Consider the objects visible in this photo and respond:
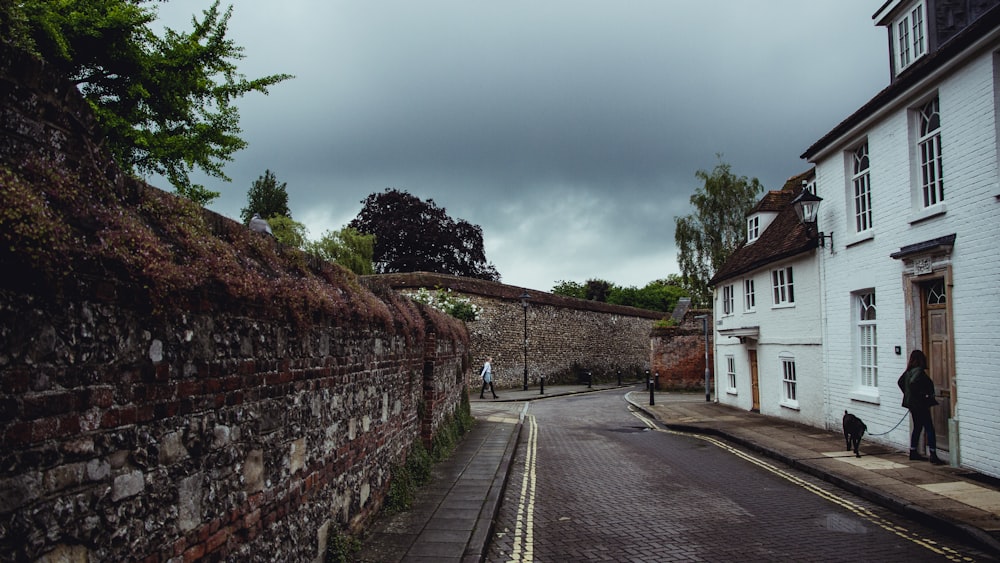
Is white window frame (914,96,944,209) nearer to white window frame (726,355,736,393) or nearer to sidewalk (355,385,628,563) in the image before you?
sidewalk (355,385,628,563)

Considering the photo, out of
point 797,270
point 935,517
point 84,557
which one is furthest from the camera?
point 797,270

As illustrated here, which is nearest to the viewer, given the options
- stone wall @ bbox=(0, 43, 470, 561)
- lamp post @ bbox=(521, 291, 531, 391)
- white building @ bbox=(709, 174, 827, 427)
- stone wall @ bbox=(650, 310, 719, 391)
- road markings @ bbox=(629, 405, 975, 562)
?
stone wall @ bbox=(0, 43, 470, 561)

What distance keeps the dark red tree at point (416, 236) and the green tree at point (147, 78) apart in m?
28.2

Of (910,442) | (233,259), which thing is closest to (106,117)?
(233,259)

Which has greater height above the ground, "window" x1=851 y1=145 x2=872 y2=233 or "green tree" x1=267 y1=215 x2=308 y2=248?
"green tree" x1=267 y1=215 x2=308 y2=248

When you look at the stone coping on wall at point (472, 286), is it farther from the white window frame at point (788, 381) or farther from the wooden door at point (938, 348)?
the wooden door at point (938, 348)

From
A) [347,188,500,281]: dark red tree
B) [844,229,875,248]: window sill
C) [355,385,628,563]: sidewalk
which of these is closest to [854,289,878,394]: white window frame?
[844,229,875,248]: window sill

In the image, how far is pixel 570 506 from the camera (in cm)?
789

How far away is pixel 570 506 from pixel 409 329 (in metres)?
3.13

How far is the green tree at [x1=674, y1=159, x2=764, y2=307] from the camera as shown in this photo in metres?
37.6

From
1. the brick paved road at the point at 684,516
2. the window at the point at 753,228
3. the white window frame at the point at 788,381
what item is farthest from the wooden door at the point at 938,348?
the window at the point at 753,228

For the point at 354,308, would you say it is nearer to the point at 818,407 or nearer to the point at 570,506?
the point at 570,506

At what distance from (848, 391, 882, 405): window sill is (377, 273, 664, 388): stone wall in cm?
1617

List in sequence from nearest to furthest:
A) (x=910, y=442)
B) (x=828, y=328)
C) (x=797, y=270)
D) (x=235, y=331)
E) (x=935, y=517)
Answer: (x=235, y=331) < (x=935, y=517) < (x=910, y=442) < (x=828, y=328) < (x=797, y=270)
